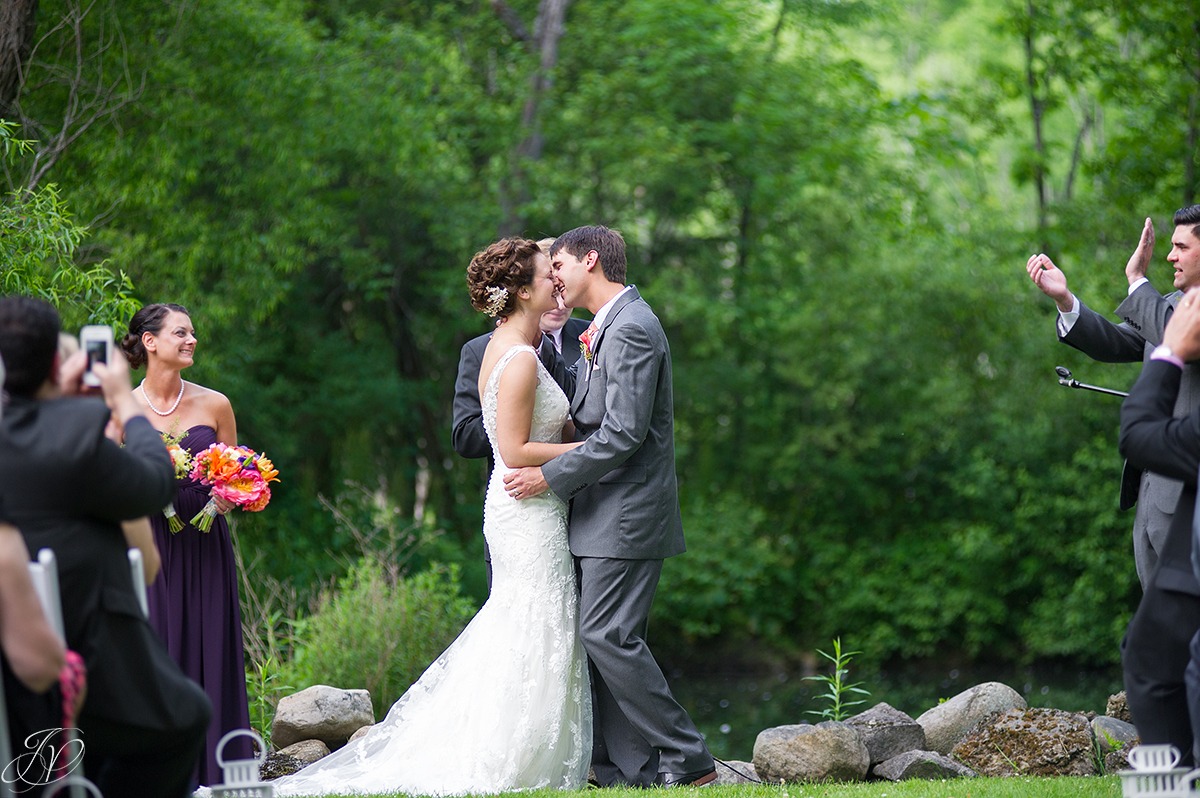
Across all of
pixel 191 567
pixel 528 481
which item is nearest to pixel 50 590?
pixel 191 567

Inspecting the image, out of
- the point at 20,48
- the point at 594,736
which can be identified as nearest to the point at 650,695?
the point at 594,736

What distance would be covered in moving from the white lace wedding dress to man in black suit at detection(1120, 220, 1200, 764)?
94.3 inches

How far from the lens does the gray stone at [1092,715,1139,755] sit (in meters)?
6.25

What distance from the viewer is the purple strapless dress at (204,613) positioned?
5.59 metres

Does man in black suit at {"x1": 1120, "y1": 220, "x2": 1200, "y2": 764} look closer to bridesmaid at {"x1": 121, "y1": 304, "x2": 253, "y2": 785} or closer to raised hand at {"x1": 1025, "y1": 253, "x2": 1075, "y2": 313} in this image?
raised hand at {"x1": 1025, "y1": 253, "x2": 1075, "y2": 313}

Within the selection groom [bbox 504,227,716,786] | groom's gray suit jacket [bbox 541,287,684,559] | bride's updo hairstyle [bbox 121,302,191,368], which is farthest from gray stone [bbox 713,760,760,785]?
bride's updo hairstyle [bbox 121,302,191,368]

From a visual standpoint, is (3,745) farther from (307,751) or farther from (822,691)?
(822,691)

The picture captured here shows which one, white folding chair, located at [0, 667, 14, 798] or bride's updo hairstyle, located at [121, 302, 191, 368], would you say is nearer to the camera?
white folding chair, located at [0, 667, 14, 798]

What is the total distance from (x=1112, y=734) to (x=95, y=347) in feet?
17.0

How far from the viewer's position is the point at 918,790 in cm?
539

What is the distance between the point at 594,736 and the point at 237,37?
911 centimetres

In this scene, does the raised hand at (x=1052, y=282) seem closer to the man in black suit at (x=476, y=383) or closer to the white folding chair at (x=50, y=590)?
the man in black suit at (x=476, y=383)

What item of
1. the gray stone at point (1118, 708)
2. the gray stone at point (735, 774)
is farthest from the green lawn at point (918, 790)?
the gray stone at point (1118, 708)

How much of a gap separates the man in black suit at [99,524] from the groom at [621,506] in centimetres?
221
